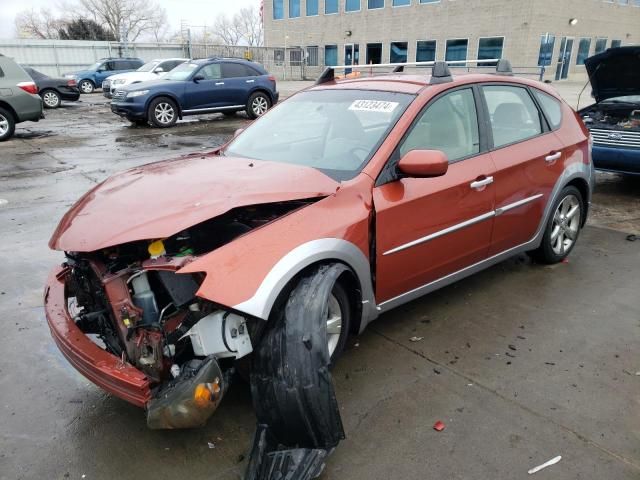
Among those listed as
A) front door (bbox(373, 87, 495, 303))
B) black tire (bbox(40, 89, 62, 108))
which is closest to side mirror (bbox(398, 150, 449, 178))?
front door (bbox(373, 87, 495, 303))

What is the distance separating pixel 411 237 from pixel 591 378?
133cm

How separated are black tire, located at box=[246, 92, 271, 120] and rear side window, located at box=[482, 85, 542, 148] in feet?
38.0

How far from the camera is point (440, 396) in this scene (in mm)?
2930

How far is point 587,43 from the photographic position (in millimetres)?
31703

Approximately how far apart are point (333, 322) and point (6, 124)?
1165 cm

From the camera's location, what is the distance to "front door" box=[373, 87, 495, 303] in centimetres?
312

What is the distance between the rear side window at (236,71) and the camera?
14.5 m

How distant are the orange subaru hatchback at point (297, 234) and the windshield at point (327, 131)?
0.05 feet

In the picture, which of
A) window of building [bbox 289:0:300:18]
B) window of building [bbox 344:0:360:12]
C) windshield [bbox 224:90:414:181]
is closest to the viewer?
windshield [bbox 224:90:414:181]

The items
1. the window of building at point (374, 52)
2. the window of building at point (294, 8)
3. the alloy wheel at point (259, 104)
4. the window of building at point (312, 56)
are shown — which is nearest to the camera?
the alloy wheel at point (259, 104)

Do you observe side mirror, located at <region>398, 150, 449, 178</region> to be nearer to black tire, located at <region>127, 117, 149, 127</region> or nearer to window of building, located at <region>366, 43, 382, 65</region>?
black tire, located at <region>127, 117, 149, 127</region>

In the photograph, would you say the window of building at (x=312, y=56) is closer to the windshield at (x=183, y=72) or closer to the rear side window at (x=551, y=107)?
the windshield at (x=183, y=72)

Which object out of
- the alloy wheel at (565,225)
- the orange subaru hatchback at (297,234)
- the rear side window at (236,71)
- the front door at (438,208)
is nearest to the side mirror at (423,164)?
the orange subaru hatchback at (297,234)

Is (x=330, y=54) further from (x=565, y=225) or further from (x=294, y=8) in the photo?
(x=565, y=225)
